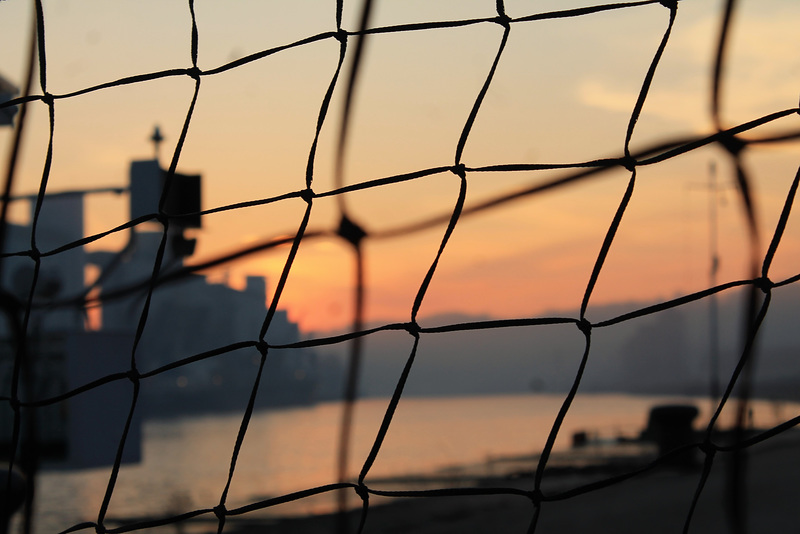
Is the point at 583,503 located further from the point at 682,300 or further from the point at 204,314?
the point at 204,314

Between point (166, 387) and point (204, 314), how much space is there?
76.1 ft

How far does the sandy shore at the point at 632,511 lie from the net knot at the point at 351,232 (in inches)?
134

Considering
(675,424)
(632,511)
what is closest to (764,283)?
(632,511)

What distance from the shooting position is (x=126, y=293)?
1.87 meters

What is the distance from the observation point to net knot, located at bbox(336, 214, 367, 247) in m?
1.61

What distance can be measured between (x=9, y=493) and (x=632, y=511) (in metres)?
5.57

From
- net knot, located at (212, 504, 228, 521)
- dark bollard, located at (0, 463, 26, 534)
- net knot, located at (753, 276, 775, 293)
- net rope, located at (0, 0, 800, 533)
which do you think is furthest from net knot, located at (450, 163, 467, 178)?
dark bollard, located at (0, 463, 26, 534)

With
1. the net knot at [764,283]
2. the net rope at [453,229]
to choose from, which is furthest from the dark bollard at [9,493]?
the net knot at [764,283]

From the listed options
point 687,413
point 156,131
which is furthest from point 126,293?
point 687,413

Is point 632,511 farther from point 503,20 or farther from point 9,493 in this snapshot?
point 503,20

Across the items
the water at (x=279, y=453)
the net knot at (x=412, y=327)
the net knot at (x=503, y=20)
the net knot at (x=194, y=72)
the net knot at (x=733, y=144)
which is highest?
the net knot at (x=503, y=20)

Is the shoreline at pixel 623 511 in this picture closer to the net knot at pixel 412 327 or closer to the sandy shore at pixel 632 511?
the sandy shore at pixel 632 511

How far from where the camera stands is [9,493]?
5.10 ft

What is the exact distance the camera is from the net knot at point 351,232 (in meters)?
1.61
